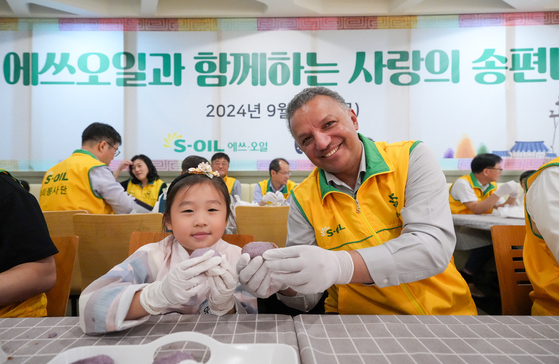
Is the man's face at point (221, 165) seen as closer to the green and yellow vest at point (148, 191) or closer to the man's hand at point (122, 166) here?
the green and yellow vest at point (148, 191)

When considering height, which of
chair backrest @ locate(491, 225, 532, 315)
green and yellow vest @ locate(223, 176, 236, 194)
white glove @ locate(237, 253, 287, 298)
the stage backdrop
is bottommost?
chair backrest @ locate(491, 225, 532, 315)

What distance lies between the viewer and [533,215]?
1.11 meters

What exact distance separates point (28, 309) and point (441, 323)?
1287 mm

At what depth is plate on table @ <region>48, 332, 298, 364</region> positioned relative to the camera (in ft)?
1.76

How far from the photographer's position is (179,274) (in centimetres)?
71

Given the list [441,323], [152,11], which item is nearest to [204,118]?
[152,11]

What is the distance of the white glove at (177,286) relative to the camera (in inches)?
27.9

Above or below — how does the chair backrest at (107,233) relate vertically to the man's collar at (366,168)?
below

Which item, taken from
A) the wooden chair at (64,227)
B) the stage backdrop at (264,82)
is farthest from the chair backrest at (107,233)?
the stage backdrop at (264,82)

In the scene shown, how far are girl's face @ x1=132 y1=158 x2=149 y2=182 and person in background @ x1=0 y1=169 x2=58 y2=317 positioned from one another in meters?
3.19

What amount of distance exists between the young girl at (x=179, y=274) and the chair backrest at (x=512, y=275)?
103 centimetres

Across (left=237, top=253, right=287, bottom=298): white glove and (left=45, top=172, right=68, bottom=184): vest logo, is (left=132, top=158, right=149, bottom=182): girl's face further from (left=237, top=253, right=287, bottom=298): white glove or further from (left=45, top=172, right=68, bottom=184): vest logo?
(left=237, top=253, right=287, bottom=298): white glove

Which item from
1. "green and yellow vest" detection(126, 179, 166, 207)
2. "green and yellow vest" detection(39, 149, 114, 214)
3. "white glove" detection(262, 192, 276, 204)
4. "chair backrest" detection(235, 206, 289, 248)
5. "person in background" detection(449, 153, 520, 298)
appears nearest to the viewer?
"chair backrest" detection(235, 206, 289, 248)

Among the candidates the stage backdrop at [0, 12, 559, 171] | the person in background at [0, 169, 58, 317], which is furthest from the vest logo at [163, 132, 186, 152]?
the person in background at [0, 169, 58, 317]
